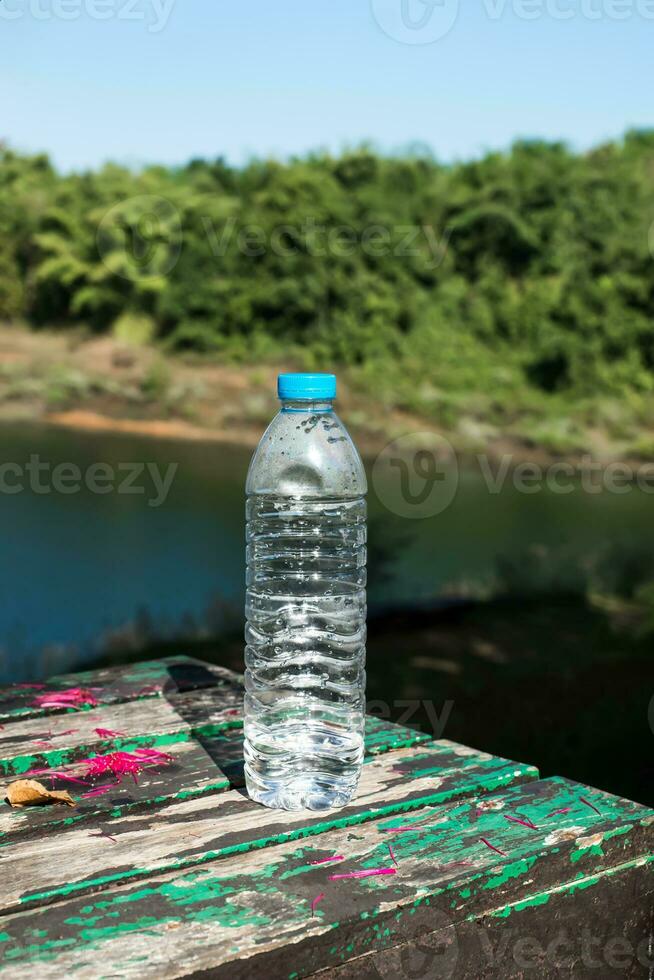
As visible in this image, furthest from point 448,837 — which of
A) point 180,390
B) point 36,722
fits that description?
point 180,390

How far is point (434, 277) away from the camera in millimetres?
9945

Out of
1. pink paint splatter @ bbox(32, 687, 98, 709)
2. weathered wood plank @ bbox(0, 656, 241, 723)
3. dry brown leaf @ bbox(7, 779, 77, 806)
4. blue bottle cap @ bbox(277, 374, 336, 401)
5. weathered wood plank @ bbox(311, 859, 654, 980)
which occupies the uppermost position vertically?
blue bottle cap @ bbox(277, 374, 336, 401)

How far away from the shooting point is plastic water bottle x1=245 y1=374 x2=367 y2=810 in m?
2.01

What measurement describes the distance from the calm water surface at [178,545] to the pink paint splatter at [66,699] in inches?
117

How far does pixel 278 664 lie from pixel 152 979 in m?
0.98

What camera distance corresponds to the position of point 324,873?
164 cm

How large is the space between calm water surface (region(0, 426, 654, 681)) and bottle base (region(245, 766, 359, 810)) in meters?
3.61

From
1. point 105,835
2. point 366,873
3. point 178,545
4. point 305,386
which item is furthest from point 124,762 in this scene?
point 178,545

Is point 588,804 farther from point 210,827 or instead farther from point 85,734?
point 85,734

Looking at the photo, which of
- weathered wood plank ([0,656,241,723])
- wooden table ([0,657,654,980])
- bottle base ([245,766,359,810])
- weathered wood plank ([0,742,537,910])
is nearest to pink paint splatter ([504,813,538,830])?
wooden table ([0,657,654,980])

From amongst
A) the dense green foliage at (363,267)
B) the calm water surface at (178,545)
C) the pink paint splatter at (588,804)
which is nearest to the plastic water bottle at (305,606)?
the pink paint splatter at (588,804)

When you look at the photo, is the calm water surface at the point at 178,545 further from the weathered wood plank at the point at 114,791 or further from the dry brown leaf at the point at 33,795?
the dry brown leaf at the point at 33,795

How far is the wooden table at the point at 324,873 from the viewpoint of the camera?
4.80 ft

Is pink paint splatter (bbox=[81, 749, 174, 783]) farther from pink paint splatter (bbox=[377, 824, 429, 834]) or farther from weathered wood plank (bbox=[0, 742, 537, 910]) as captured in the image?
pink paint splatter (bbox=[377, 824, 429, 834])
